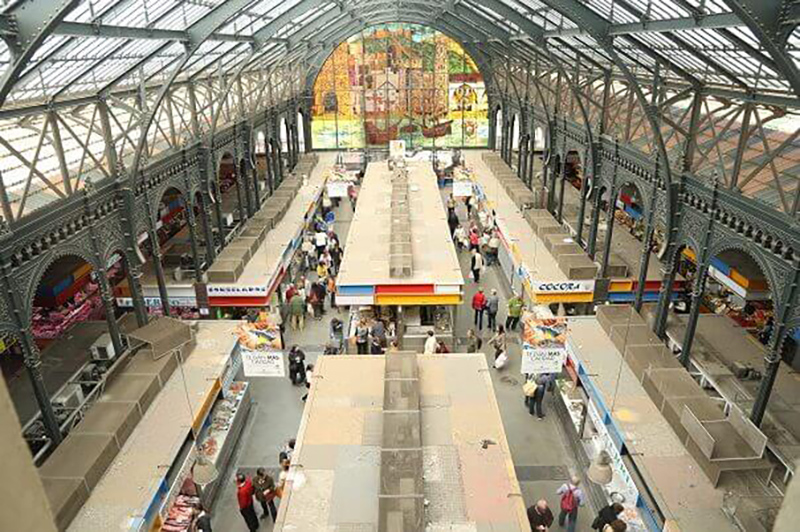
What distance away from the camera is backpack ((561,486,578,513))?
10438 mm

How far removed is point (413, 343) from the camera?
15.8 meters

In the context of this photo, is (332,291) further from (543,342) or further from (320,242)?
(543,342)

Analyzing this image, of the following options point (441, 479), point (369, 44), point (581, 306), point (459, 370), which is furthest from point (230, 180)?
point (441, 479)

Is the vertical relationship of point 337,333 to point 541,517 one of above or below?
below

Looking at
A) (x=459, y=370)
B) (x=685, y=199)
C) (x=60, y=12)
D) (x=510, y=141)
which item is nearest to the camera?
(x=60, y=12)

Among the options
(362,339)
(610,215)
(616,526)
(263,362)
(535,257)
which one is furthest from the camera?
(535,257)

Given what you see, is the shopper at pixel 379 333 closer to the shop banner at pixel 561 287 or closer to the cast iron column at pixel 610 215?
the shop banner at pixel 561 287

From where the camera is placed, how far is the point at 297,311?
18.2 metres

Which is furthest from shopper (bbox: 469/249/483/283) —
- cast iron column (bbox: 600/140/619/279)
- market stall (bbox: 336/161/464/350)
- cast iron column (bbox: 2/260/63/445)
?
cast iron column (bbox: 2/260/63/445)

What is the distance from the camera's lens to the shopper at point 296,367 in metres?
15.3

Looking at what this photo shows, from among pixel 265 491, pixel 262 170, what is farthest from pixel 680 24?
pixel 262 170

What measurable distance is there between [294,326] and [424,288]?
16.3 ft

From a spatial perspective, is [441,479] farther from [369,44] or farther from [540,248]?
[369,44]

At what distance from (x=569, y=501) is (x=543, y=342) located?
3171 millimetres
